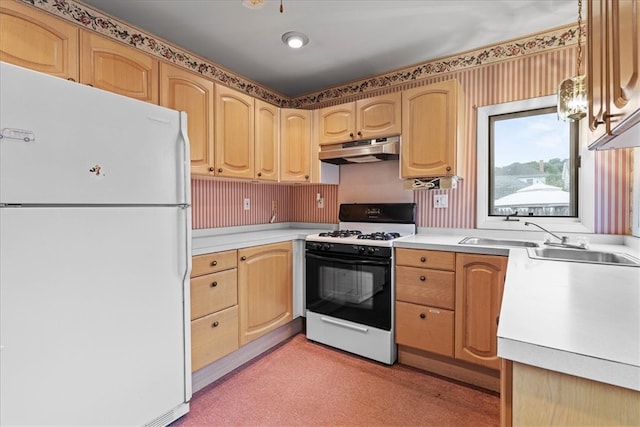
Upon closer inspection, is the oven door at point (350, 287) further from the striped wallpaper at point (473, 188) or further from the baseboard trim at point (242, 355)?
the striped wallpaper at point (473, 188)

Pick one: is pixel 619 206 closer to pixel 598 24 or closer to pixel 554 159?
pixel 554 159

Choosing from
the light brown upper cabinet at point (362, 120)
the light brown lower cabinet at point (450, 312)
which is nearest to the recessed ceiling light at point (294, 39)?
the light brown upper cabinet at point (362, 120)

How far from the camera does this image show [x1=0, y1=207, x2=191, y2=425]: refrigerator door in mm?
1118

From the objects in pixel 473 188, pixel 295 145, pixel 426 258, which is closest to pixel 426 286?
pixel 426 258

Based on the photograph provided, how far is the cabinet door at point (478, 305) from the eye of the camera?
1.90 m

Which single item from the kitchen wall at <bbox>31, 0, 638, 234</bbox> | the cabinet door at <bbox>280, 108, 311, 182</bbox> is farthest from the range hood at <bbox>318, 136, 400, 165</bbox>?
the kitchen wall at <bbox>31, 0, 638, 234</bbox>

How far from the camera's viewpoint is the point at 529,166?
237 centimetres

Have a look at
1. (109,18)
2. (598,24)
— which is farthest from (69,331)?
(598,24)

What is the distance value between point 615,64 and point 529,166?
1.80 m

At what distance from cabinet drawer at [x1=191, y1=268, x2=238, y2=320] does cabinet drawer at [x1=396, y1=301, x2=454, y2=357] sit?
46.8 inches

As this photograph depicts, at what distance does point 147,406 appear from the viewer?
149 cm

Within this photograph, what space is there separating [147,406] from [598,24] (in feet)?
7.85

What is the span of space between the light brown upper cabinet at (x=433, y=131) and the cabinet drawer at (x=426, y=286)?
758mm

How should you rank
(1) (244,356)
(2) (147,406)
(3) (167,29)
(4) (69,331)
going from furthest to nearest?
(1) (244,356) → (3) (167,29) → (2) (147,406) → (4) (69,331)
